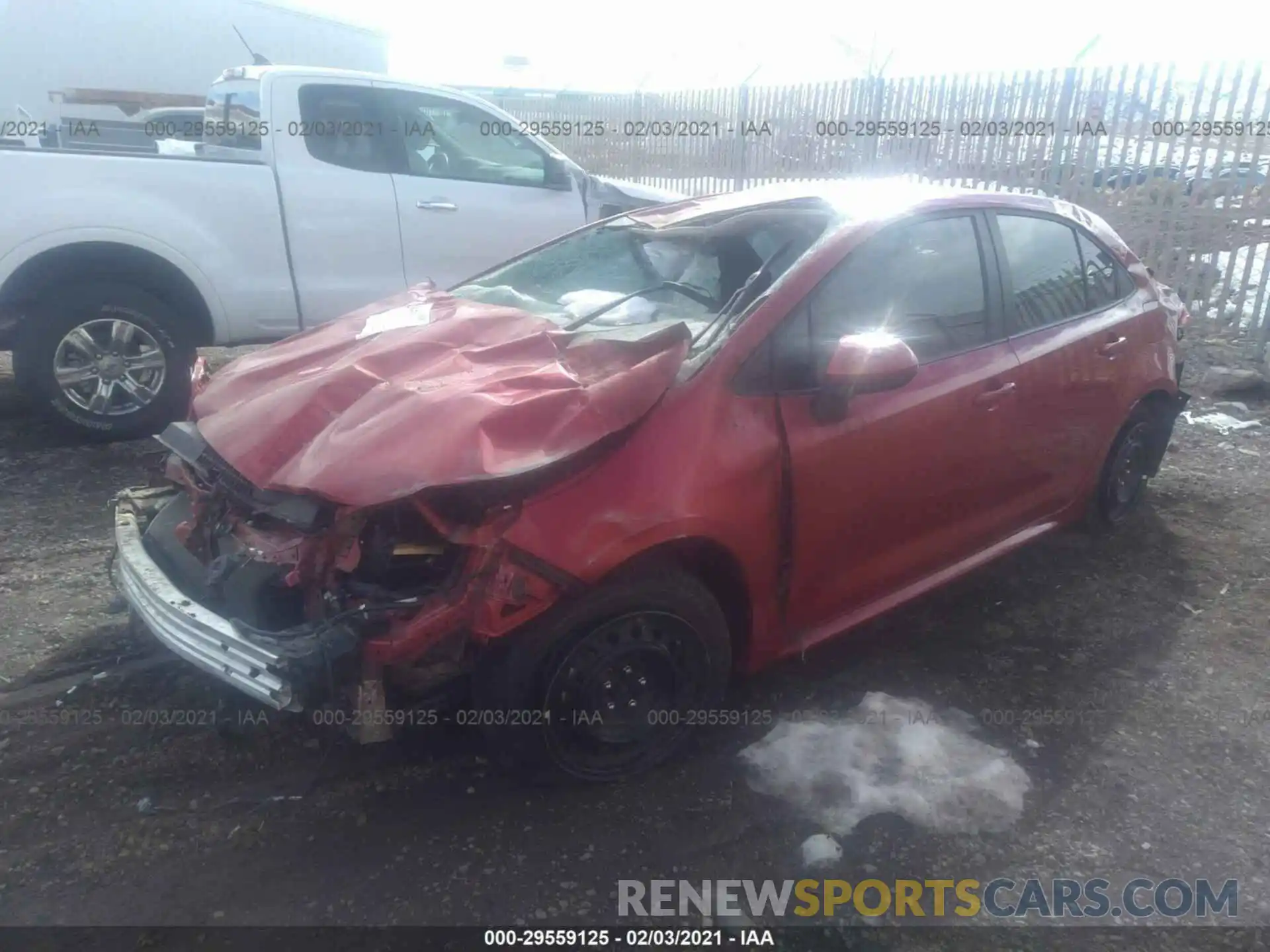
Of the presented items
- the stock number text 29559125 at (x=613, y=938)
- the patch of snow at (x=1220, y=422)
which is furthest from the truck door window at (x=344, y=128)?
the patch of snow at (x=1220, y=422)

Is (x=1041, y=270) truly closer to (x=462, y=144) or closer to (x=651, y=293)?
(x=651, y=293)

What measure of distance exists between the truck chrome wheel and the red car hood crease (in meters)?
2.45

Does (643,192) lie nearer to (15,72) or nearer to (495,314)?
(495,314)

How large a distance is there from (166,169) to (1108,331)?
4798mm

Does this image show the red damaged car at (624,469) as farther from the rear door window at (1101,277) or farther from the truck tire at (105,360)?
the truck tire at (105,360)

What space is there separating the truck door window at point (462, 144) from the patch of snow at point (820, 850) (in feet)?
16.0

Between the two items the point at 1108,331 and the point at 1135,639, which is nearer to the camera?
the point at 1135,639

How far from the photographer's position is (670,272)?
3336 millimetres

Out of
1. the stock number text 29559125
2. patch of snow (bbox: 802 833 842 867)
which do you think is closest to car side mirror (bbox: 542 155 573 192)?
patch of snow (bbox: 802 833 842 867)

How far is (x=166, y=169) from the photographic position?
198 inches

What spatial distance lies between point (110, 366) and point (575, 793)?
3967mm

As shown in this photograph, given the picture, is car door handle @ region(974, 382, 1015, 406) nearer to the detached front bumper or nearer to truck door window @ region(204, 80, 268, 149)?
the detached front bumper

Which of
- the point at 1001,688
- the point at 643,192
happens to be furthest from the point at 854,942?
the point at 643,192

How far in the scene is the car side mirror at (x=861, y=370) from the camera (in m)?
2.64
